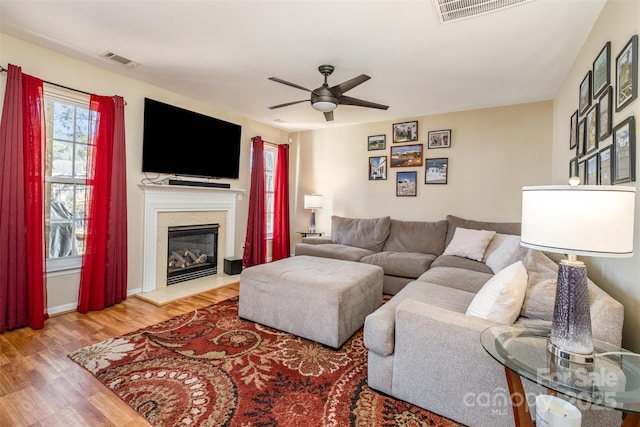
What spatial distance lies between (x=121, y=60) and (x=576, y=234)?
3.63 m

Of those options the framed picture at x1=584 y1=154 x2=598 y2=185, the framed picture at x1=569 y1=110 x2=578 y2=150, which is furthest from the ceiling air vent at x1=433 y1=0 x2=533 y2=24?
the framed picture at x1=569 y1=110 x2=578 y2=150

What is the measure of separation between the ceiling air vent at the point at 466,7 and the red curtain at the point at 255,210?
3292 millimetres

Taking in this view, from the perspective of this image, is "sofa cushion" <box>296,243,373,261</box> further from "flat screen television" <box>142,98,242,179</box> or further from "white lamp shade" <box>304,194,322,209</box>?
"flat screen television" <box>142,98,242,179</box>

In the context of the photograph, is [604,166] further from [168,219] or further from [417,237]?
[168,219]

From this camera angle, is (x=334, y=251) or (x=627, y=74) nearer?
(x=627, y=74)

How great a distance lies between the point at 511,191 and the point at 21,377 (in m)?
4.95

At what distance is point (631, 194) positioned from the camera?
104cm

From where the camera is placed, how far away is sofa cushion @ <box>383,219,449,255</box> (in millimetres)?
4020

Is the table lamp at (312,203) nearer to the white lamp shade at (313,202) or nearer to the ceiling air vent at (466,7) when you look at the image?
the white lamp shade at (313,202)

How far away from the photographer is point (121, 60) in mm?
2834

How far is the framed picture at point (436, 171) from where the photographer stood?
4.29 metres

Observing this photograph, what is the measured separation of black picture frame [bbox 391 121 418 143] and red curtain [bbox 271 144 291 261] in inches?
76.7

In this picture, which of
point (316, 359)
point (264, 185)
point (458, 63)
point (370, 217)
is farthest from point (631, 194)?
point (264, 185)

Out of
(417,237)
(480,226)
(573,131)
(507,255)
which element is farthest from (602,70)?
(417,237)
